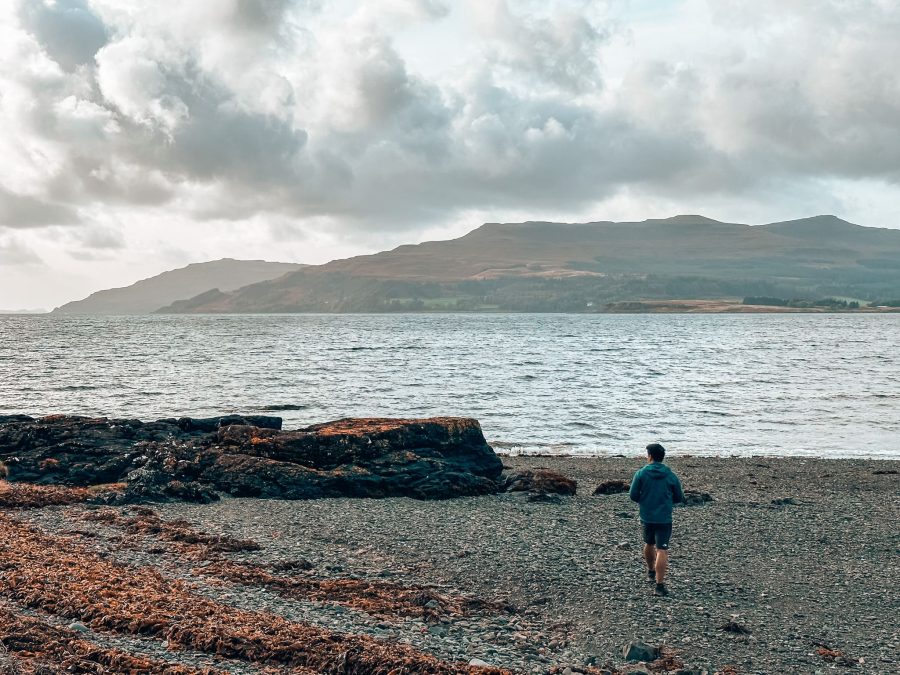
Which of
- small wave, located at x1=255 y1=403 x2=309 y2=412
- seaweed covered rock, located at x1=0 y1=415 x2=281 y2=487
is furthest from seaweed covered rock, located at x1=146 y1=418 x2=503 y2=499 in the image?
small wave, located at x1=255 y1=403 x2=309 y2=412

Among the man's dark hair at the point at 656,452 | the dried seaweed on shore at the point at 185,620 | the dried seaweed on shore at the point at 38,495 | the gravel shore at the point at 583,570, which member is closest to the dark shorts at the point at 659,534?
the gravel shore at the point at 583,570

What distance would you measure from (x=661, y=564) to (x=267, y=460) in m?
11.6

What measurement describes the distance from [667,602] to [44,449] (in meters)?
17.8

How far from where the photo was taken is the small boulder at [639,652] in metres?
9.50

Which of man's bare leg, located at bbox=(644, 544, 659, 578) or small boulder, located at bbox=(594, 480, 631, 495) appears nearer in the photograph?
man's bare leg, located at bbox=(644, 544, 659, 578)

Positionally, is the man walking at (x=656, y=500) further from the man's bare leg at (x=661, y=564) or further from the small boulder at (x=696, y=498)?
the small boulder at (x=696, y=498)

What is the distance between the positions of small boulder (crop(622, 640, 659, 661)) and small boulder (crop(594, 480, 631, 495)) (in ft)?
34.9

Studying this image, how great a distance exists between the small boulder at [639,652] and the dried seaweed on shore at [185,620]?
190 centimetres

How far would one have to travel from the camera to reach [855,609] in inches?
446

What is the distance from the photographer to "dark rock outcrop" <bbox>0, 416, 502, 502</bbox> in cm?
1928

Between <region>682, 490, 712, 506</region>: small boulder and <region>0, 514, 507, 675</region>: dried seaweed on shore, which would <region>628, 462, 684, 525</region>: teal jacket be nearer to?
<region>0, 514, 507, 675</region>: dried seaweed on shore

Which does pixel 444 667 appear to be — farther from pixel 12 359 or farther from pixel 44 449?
pixel 12 359

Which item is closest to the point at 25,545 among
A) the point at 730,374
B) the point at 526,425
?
the point at 526,425

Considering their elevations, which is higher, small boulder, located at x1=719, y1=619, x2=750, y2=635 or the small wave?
small boulder, located at x1=719, y1=619, x2=750, y2=635
